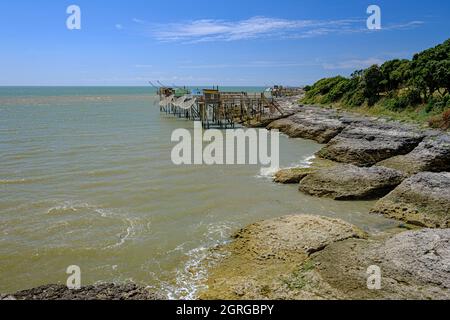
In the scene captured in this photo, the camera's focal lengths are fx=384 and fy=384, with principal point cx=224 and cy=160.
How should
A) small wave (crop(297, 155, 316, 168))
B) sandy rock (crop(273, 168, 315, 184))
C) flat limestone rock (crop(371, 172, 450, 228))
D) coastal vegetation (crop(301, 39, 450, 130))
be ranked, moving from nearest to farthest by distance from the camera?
flat limestone rock (crop(371, 172, 450, 228)) → sandy rock (crop(273, 168, 315, 184)) → small wave (crop(297, 155, 316, 168)) → coastal vegetation (crop(301, 39, 450, 130))

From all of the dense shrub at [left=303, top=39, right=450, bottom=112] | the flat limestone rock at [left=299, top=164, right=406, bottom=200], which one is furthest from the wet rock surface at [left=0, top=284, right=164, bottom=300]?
the dense shrub at [left=303, top=39, right=450, bottom=112]

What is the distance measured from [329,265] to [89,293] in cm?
490

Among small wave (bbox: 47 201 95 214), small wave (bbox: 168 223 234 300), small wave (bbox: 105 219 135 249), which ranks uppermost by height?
small wave (bbox: 47 201 95 214)

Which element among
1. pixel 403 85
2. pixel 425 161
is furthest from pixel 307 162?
pixel 403 85

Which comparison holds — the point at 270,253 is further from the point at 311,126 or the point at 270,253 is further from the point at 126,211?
the point at 311,126

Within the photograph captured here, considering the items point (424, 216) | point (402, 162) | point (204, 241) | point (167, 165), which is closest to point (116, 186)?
point (167, 165)

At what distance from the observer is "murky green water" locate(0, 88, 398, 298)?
9.59 meters

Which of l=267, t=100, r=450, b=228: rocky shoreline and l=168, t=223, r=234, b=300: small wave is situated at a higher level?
l=267, t=100, r=450, b=228: rocky shoreline

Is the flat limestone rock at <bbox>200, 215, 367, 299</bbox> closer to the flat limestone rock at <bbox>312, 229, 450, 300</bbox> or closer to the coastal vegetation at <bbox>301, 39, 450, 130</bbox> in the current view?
the flat limestone rock at <bbox>312, 229, 450, 300</bbox>

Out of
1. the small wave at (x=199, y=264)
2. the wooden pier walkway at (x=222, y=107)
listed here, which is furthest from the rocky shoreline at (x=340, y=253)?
the wooden pier walkway at (x=222, y=107)

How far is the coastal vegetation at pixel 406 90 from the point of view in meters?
31.0

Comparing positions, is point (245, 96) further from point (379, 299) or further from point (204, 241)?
point (379, 299)

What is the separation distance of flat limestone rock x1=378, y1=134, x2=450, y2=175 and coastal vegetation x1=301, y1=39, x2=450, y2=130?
9.26 meters

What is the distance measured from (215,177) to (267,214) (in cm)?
540
